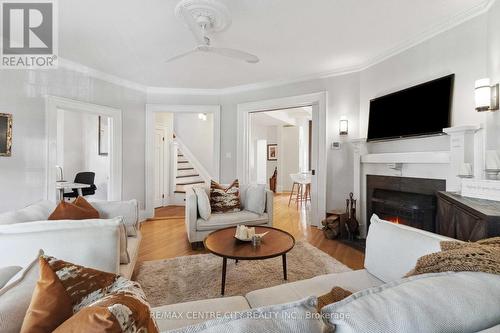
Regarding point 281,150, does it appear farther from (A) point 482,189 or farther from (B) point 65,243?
(B) point 65,243

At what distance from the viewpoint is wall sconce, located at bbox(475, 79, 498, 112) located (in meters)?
2.02

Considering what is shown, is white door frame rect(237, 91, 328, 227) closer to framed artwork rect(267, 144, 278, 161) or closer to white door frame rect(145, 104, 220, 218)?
white door frame rect(145, 104, 220, 218)

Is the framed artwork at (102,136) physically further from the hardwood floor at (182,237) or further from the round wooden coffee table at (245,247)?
the round wooden coffee table at (245,247)

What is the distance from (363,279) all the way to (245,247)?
3.25ft

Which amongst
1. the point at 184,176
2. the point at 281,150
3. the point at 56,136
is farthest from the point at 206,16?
the point at 281,150

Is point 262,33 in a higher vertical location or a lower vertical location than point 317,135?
higher

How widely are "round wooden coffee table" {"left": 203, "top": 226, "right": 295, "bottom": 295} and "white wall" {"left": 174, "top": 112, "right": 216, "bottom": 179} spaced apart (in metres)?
4.91

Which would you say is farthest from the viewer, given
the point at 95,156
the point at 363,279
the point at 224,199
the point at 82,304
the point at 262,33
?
the point at 95,156

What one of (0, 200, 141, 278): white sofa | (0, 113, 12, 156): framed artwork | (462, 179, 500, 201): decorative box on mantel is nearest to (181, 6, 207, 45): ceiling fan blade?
(0, 200, 141, 278): white sofa

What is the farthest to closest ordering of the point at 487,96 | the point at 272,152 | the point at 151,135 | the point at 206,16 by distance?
the point at 272,152 < the point at 151,135 < the point at 206,16 < the point at 487,96

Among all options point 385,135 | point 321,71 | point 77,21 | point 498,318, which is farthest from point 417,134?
point 77,21

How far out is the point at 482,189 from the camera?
71.1 inches

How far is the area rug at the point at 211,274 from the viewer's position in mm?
2086

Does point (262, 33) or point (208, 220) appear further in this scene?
point (208, 220)
